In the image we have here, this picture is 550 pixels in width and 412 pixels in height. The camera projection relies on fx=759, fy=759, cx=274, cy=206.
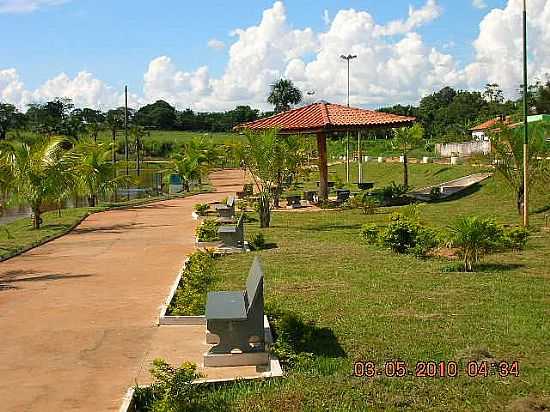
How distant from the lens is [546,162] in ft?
62.3

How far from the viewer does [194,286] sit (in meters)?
9.98

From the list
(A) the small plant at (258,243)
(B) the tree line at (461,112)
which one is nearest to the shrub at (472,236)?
(A) the small plant at (258,243)

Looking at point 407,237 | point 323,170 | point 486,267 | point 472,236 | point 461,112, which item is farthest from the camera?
point 461,112

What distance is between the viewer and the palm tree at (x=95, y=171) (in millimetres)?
25516

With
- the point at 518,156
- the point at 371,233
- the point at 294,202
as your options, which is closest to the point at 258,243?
the point at 371,233

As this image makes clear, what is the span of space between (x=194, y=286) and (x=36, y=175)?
10809 mm

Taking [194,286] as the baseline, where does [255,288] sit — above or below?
above

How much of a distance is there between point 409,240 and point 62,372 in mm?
8025

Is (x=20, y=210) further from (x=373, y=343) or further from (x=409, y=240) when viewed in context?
(x=373, y=343)

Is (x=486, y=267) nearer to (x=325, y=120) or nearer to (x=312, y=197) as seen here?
(x=325, y=120)

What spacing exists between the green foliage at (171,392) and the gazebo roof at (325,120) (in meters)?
19.5

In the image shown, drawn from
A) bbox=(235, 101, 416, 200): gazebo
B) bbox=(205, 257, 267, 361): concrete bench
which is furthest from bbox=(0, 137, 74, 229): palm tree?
bbox=(205, 257, 267, 361): concrete bench

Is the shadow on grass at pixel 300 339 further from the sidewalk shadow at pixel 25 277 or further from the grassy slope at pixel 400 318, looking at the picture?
the sidewalk shadow at pixel 25 277

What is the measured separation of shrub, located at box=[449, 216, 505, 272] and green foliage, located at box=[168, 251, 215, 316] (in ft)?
11.8
